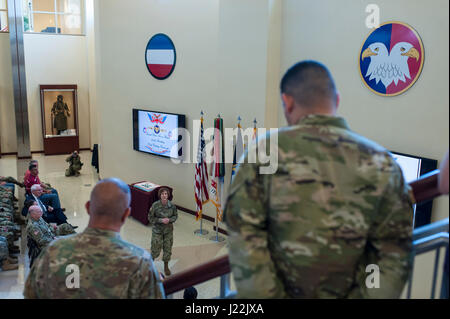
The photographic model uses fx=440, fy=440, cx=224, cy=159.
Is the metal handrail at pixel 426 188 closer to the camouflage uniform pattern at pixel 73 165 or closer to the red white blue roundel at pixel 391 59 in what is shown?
the red white blue roundel at pixel 391 59

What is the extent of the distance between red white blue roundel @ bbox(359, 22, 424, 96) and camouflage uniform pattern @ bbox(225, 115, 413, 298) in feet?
12.4

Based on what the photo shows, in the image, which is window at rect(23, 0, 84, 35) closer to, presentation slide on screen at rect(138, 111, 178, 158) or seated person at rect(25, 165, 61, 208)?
presentation slide on screen at rect(138, 111, 178, 158)

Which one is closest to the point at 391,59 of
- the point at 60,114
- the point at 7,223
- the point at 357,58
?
the point at 357,58

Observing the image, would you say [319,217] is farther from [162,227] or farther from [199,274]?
[162,227]

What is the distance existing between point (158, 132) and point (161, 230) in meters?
2.85

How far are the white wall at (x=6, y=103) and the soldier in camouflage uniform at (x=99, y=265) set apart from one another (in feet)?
40.9

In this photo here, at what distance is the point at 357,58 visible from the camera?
5.18m

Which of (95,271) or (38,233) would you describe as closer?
(95,271)

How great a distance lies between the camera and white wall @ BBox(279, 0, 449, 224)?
4.39 metres

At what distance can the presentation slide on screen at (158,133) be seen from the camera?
8078 mm

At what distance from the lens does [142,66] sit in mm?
8664

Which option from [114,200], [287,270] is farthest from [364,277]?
[114,200]

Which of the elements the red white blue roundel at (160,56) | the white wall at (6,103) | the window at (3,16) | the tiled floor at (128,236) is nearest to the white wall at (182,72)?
the red white blue roundel at (160,56)

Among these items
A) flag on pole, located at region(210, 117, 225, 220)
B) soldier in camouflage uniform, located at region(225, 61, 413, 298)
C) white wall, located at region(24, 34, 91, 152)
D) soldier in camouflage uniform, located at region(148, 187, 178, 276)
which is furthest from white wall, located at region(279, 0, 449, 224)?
white wall, located at region(24, 34, 91, 152)
